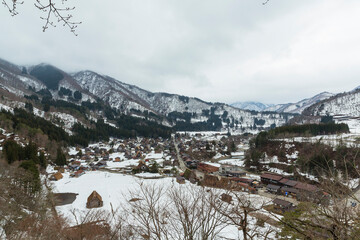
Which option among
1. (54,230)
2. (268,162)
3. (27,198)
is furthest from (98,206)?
(268,162)

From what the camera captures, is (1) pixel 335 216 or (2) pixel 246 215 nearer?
(1) pixel 335 216

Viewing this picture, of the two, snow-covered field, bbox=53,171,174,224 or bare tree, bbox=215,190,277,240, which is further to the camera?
snow-covered field, bbox=53,171,174,224

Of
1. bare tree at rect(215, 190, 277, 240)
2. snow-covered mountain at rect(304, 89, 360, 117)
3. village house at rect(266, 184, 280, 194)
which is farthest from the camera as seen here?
snow-covered mountain at rect(304, 89, 360, 117)

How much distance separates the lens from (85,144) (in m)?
76.5

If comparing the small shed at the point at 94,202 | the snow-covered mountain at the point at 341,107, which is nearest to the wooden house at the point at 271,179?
the small shed at the point at 94,202

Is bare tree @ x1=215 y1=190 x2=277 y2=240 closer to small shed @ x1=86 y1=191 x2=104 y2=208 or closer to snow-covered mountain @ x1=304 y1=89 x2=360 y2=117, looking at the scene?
small shed @ x1=86 y1=191 x2=104 y2=208

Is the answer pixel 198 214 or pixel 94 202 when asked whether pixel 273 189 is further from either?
pixel 198 214

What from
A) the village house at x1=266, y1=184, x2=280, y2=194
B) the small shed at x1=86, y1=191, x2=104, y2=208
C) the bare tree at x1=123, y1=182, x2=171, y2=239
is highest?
the bare tree at x1=123, y1=182, x2=171, y2=239

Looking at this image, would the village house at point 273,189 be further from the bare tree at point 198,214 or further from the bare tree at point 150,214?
the bare tree at point 198,214

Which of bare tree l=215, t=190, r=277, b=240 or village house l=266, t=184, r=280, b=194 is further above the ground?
bare tree l=215, t=190, r=277, b=240

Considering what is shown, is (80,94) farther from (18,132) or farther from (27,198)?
(27,198)

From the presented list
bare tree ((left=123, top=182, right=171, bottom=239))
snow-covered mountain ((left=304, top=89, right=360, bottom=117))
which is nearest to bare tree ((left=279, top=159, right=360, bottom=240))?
bare tree ((left=123, top=182, right=171, bottom=239))

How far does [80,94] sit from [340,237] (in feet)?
667

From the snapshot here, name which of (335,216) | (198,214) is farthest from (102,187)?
(335,216)
